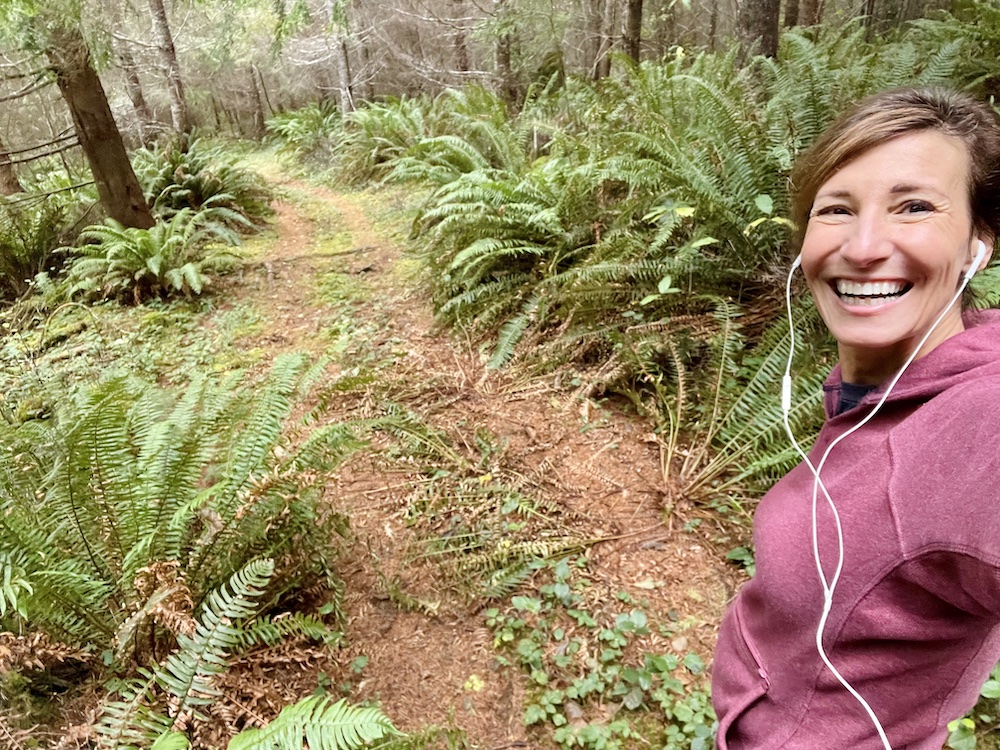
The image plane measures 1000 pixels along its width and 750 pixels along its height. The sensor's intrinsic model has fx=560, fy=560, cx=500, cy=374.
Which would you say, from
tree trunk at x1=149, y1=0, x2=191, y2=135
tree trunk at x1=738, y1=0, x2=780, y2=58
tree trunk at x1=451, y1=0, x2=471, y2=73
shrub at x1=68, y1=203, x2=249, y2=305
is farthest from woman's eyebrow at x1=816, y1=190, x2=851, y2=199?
tree trunk at x1=451, y1=0, x2=471, y2=73

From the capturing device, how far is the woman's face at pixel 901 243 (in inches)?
37.4

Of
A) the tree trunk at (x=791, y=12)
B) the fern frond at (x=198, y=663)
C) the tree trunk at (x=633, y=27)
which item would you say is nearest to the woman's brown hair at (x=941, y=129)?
the fern frond at (x=198, y=663)

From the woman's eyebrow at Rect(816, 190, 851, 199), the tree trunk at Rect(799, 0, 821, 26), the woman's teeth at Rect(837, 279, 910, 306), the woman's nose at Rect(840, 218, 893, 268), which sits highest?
the tree trunk at Rect(799, 0, 821, 26)

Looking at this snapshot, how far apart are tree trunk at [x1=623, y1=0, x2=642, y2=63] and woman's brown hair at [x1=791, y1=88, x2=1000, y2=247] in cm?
690

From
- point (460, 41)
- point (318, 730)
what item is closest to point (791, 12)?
point (460, 41)

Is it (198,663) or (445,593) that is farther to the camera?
(445,593)

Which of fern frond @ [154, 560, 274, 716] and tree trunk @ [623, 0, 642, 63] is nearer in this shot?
fern frond @ [154, 560, 274, 716]

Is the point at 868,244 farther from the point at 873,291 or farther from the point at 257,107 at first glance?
the point at 257,107

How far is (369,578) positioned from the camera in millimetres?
2605

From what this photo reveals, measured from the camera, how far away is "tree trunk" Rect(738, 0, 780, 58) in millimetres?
5070

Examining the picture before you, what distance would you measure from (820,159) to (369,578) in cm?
238

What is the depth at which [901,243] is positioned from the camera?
0.95m

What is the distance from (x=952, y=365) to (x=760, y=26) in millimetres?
5529

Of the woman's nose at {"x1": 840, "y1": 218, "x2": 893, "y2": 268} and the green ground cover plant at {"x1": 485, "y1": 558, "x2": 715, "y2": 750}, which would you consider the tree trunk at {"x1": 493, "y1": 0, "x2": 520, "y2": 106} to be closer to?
the green ground cover plant at {"x1": 485, "y1": 558, "x2": 715, "y2": 750}
